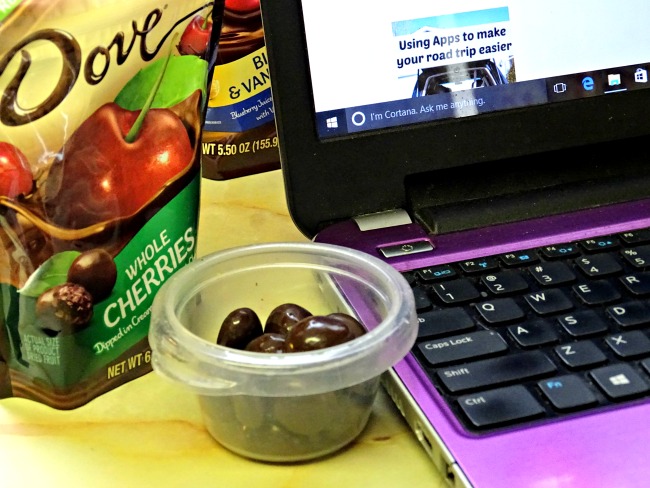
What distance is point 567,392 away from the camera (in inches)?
13.1

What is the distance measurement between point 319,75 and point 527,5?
144 mm

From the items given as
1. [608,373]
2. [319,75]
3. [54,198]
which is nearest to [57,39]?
[54,198]

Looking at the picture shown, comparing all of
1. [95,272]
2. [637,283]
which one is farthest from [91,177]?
[637,283]

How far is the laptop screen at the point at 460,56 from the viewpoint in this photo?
18.4 inches

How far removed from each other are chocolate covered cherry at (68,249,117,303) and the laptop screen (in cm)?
16

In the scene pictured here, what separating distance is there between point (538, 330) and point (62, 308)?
0.22 metres

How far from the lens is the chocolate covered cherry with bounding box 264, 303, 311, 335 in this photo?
0.37 m

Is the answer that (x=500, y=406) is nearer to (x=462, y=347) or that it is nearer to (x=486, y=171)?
(x=462, y=347)

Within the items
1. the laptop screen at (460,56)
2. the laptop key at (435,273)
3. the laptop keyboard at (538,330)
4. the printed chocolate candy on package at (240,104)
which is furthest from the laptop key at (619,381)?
the printed chocolate candy on package at (240,104)

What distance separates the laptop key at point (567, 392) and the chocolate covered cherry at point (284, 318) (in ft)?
0.37

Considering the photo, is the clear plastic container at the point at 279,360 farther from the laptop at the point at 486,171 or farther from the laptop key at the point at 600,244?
the laptop key at the point at 600,244

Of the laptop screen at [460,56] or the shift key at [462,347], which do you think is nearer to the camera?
the shift key at [462,347]

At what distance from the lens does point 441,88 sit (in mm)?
488

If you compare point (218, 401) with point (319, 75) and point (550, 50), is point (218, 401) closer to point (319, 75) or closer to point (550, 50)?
point (319, 75)
